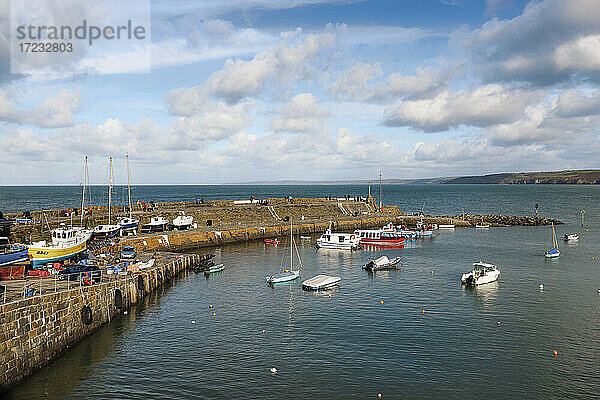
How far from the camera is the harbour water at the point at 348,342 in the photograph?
1058 inches

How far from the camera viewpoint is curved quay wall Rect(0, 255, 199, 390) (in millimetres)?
25078

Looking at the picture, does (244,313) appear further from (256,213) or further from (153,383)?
(256,213)

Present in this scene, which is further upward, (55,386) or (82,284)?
(82,284)

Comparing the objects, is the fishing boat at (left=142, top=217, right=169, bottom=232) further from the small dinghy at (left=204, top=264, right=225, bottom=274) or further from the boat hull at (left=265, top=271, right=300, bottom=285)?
the boat hull at (left=265, top=271, right=300, bottom=285)

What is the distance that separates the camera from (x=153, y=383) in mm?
27250

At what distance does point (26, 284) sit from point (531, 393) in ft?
116

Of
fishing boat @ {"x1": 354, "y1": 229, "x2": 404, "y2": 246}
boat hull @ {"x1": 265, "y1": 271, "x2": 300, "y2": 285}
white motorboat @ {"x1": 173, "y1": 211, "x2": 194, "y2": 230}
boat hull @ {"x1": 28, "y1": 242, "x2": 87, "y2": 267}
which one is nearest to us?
boat hull @ {"x1": 28, "y1": 242, "x2": 87, "y2": 267}

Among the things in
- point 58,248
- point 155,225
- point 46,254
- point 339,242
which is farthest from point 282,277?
point 155,225

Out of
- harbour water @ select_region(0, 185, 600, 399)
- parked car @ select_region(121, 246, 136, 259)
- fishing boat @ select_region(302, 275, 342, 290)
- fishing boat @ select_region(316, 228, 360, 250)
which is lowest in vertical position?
harbour water @ select_region(0, 185, 600, 399)

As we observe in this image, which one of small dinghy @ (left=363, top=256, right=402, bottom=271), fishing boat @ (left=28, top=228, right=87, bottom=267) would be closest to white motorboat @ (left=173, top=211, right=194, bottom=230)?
fishing boat @ (left=28, top=228, right=87, bottom=267)

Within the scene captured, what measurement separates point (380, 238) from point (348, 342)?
50.8m

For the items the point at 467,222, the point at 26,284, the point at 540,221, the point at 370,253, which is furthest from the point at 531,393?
the point at 540,221

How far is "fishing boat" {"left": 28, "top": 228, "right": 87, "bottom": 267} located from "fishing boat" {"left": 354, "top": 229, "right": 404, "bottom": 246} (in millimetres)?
46659

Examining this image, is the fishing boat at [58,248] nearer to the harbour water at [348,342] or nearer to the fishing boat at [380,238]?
the harbour water at [348,342]
